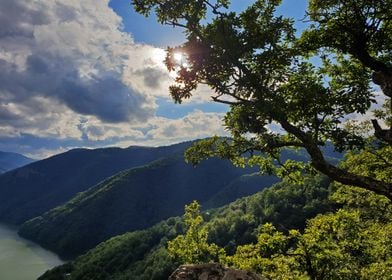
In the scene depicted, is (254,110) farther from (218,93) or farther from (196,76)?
(196,76)

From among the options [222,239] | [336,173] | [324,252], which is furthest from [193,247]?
[222,239]

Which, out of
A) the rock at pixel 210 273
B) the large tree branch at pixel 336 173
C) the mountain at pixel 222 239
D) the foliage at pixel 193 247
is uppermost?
the large tree branch at pixel 336 173

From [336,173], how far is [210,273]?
5.68 meters

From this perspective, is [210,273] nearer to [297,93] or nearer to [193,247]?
[297,93]

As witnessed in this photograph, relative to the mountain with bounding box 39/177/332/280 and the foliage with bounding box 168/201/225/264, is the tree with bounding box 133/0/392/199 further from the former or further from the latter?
the mountain with bounding box 39/177/332/280

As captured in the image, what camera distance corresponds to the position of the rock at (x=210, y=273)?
1138cm

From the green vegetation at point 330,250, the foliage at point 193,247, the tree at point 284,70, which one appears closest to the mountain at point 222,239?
the foliage at point 193,247

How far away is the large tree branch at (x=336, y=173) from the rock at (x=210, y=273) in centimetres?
456

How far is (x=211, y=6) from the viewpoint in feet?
49.9

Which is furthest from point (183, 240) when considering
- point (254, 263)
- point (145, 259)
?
point (145, 259)

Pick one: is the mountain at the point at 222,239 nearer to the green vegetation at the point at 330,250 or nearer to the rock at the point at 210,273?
the green vegetation at the point at 330,250

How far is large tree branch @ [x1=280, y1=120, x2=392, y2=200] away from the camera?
13086 mm

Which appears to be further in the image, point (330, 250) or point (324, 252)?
point (330, 250)

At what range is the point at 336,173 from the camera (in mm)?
13836
